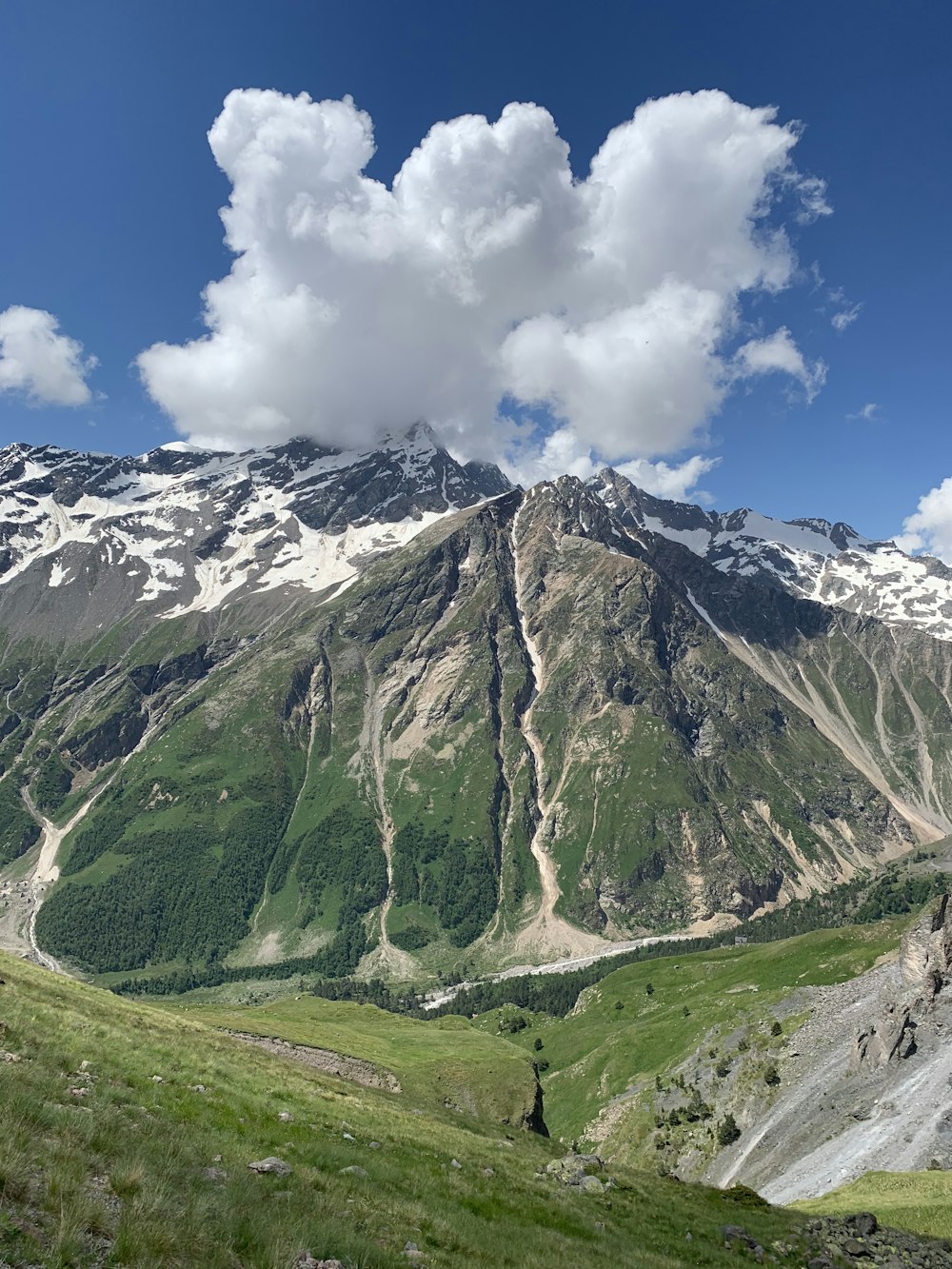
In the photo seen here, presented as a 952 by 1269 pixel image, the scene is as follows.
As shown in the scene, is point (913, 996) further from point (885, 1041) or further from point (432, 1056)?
point (432, 1056)

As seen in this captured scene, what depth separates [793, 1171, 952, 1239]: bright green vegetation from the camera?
122ft

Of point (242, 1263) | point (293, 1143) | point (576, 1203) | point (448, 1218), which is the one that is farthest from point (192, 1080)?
point (242, 1263)

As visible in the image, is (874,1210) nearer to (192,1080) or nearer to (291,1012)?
(192,1080)

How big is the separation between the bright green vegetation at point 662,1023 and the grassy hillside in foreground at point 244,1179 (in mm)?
63306

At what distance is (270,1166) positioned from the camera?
1557 cm

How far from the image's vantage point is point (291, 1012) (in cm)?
9425

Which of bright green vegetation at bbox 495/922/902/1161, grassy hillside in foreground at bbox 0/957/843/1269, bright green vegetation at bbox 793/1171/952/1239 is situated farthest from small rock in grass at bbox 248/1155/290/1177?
bright green vegetation at bbox 495/922/902/1161

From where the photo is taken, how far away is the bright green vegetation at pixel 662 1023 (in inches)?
3664

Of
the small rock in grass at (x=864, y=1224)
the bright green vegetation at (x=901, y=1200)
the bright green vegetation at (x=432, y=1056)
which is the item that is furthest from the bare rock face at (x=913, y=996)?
the small rock in grass at (x=864, y=1224)

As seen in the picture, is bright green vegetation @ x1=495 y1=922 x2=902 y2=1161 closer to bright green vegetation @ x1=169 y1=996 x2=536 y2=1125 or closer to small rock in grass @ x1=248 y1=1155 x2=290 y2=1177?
bright green vegetation @ x1=169 y1=996 x2=536 y2=1125

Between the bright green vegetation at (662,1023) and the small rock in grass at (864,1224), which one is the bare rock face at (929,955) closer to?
the bright green vegetation at (662,1023)

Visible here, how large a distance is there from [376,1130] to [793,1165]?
172ft

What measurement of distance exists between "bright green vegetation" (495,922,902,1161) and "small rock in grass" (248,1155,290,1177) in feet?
268

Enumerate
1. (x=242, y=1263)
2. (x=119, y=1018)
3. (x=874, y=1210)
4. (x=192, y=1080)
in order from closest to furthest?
(x=242, y=1263)
(x=192, y=1080)
(x=119, y=1018)
(x=874, y=1210)
